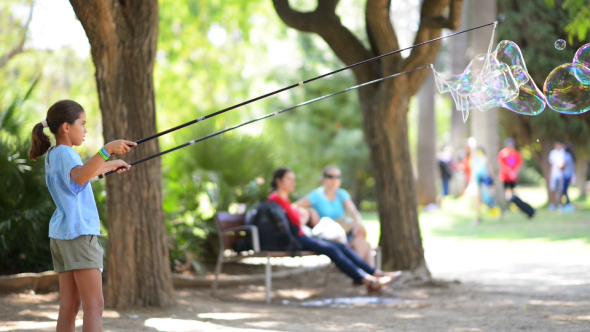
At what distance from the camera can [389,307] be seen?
21.1 feet

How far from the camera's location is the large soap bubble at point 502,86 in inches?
220

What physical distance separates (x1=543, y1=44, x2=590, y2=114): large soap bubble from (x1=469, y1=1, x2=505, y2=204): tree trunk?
11436mm

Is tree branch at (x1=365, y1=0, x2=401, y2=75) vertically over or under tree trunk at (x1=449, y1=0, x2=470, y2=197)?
under

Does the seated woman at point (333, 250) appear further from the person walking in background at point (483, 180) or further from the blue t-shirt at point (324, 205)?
the person walking in background at point (483, 180)

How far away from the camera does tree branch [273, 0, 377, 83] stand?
8.01 m

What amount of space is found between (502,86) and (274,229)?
9.55 ft

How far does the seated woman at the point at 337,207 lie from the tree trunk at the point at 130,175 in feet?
7.79

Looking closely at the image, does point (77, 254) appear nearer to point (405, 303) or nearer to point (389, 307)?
point (389, 307)

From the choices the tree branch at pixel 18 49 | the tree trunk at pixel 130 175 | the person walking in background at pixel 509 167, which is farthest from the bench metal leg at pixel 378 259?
the tree branch at pixel 18 49

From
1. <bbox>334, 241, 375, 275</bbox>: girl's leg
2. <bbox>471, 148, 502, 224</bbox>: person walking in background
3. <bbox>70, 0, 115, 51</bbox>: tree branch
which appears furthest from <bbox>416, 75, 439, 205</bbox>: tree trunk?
<bbox>70, 0, 115, 51</bbox>: tree branch

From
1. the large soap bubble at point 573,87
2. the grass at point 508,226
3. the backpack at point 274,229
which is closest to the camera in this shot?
the large soap bubble at point 573,87

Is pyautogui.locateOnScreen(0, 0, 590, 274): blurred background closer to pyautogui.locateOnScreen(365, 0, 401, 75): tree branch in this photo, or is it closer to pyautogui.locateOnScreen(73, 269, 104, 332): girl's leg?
pyautogui.locateOnScreen(365, 0, 401, 75): tree branch

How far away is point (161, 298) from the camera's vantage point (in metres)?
6.08

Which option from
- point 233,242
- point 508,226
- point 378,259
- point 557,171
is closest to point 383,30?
point 378,259
